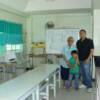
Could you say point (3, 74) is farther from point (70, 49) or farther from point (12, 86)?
point (12, 86)

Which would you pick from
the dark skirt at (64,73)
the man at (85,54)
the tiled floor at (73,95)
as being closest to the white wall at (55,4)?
the man at (85,54)

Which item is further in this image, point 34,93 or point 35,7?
point 35,7

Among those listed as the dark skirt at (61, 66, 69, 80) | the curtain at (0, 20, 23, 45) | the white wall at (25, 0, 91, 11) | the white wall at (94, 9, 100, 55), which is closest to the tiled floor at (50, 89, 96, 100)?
the dark skirt at (61, 66, 69, 80)

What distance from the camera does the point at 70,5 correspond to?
290 inches

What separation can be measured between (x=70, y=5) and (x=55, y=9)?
583mm

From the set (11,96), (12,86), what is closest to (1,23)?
(12,86)

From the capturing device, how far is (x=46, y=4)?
7.63 m

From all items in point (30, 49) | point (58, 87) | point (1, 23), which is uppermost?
point (1, 23)

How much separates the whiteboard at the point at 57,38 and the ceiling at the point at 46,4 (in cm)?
94

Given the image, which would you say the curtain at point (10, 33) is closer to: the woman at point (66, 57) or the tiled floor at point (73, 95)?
the woman at point (66, 57)

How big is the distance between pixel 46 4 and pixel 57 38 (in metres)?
1.37

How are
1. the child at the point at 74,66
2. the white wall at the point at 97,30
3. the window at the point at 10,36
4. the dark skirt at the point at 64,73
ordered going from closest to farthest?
the child at the point at 74,66 → the dark skirt at the point at 64,73 → the white wall at the point at 97,30 → the window at the point at 10,36

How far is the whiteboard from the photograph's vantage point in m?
7.91

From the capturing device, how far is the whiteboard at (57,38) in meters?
7.91
